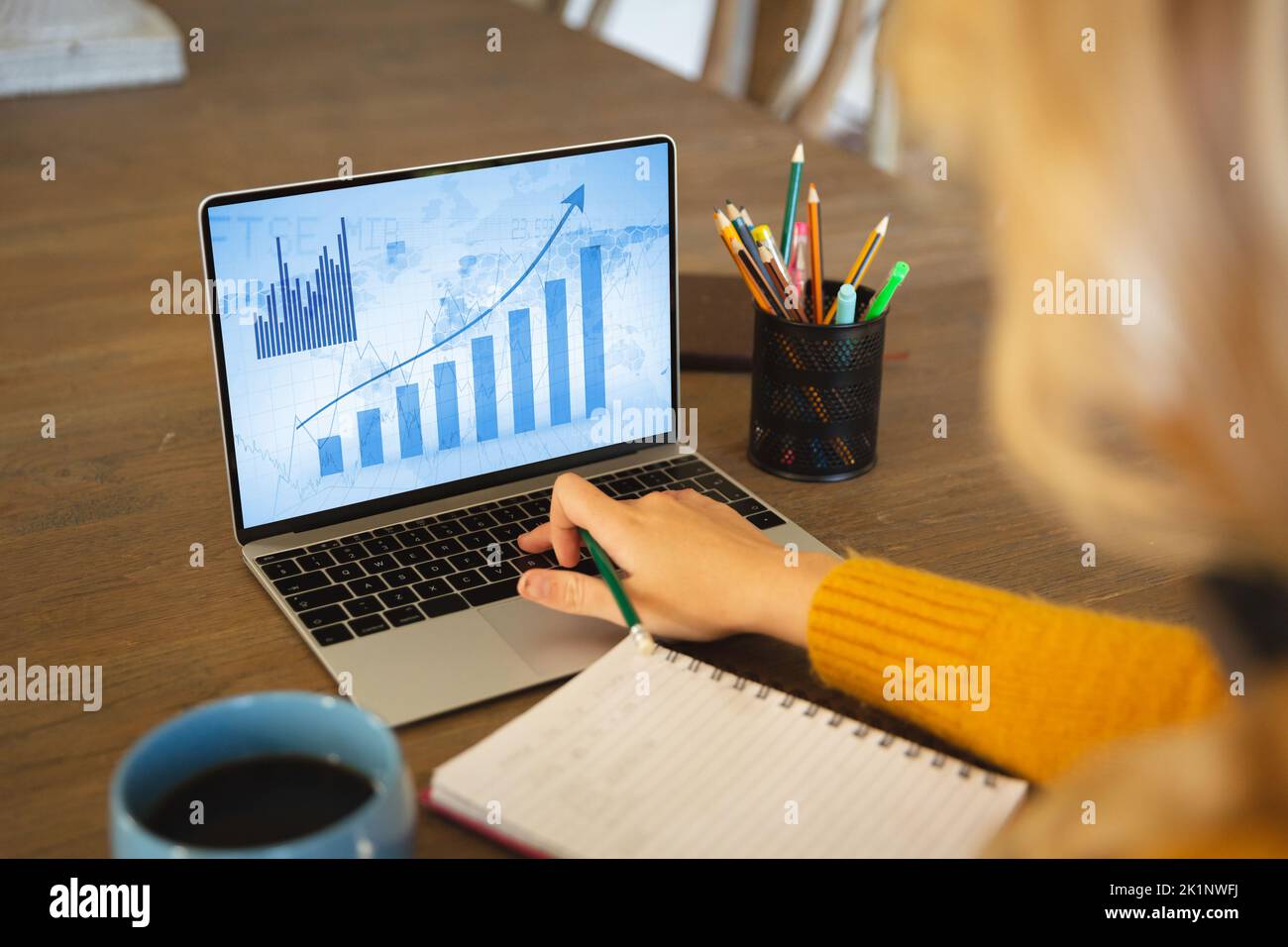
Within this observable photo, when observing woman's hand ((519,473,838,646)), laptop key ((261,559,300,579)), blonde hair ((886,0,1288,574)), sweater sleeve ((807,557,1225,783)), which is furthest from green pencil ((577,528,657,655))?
blonde hair ((886,0,1288,574))

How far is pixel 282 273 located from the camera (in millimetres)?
908

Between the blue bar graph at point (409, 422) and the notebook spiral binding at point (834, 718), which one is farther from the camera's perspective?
the blue bar graph at point (409, 422)

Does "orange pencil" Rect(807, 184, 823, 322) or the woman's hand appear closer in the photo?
the woman's hand

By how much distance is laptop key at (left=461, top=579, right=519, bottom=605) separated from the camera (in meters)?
0.90

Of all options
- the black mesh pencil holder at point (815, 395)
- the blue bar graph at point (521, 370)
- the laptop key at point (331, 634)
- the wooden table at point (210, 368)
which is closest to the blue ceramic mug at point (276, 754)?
the wooden table at point (210, 368)

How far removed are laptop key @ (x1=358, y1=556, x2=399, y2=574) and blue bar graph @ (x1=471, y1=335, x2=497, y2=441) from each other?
13 cm

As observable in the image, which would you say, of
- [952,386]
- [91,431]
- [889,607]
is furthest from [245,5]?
[889,607]

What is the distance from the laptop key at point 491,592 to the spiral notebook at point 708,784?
0.13m

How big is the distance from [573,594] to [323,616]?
0.17 meters

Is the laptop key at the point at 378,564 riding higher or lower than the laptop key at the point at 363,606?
higher

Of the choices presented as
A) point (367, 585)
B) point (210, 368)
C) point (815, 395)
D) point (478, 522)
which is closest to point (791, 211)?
point (815, 395)

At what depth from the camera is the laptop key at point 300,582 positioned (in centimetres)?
91

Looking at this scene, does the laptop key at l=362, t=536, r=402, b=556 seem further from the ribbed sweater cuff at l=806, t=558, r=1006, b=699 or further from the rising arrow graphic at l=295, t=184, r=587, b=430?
the ribbed sweater cuff at l=806, t=558, r=1006, b=699

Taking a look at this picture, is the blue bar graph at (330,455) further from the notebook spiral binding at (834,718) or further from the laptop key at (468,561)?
the notebook spiral binding at (834,718)
